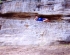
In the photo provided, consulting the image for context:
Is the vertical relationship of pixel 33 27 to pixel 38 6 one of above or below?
below

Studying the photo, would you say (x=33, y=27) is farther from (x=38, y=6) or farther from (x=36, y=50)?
(x=36, y=50)

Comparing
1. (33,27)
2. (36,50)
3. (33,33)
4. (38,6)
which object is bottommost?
(36,50)

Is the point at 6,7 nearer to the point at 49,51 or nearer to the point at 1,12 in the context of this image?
the point at 1,12

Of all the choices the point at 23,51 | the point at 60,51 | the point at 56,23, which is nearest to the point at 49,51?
the point at 60,51

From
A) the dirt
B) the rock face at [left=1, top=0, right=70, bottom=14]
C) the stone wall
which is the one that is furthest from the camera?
the rock face at [left=1, top=0, right=70, bottom=14]

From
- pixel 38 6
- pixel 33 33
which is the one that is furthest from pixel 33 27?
pixel 38 6

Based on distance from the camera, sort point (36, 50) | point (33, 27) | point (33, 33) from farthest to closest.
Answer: point (33, 27)
point (33, 33)
point (36, 50)

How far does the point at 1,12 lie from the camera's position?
1046 centimetres

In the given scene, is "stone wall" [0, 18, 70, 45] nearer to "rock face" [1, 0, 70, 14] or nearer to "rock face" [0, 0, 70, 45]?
"rock face" [0, 0, 70, 45]

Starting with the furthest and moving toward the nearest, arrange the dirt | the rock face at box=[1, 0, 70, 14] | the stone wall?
the rock face at box=[1, 0, 70, 14] → the stone wall → the dirt

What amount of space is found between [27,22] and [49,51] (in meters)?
2.55

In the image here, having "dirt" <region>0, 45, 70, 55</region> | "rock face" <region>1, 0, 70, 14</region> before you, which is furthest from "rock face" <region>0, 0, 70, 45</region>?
"dirt" <region>0, 45, 70, 55</region>

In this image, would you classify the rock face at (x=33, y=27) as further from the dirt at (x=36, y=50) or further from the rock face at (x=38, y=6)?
the dirt at (x=36, y=50)

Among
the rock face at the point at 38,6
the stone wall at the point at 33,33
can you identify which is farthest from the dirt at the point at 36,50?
the rock face at the point at 38,6
